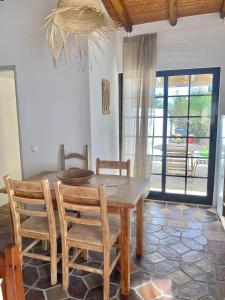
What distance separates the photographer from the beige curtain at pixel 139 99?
3732mm

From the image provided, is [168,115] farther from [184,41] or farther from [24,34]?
[24,34]

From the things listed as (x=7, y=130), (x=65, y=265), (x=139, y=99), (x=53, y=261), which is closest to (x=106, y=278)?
(x=65, y=265)

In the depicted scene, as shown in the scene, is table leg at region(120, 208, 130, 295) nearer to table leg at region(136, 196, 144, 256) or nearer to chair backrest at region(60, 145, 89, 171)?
table leg at region(136, 196, 144, 256)

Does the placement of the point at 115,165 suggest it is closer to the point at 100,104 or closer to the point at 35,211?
the point at 100,104

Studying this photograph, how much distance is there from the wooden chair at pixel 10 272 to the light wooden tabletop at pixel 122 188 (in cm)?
103

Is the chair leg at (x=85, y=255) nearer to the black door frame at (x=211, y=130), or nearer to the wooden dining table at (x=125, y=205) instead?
the wooden dining table at (x=125, y=205)

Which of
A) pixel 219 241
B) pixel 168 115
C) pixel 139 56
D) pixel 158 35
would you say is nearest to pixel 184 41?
pixel 158 35

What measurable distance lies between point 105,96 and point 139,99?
0.61 m

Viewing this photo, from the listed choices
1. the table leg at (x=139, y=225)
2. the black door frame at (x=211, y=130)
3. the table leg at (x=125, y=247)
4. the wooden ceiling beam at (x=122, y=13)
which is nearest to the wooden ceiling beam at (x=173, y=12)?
the wooden ceiling beam at (x=122, y=13)

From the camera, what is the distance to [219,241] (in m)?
2.91

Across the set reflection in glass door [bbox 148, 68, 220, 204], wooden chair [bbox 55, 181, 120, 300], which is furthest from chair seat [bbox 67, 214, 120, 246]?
reflection in glass door [bbox 148, 68, 220, 204]

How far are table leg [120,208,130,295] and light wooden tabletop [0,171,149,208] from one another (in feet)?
0.26

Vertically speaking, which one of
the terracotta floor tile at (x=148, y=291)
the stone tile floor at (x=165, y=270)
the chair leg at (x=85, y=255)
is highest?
the chair leg at (x=85, y=255)

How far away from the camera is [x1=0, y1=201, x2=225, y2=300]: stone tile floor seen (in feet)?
6.81
